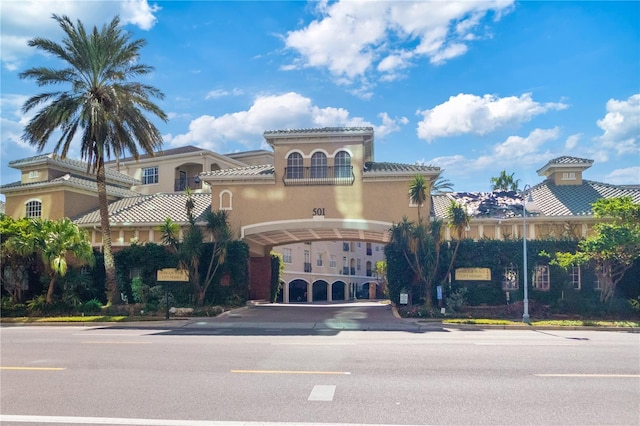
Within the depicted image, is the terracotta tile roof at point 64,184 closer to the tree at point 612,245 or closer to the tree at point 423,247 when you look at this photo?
the tree at point 423,247

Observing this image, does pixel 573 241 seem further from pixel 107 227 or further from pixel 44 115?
pixel 44 115

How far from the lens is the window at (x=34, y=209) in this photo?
3309 cm

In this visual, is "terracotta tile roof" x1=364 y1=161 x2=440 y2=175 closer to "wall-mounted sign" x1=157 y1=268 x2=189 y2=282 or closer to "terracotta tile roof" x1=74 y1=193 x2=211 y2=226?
"terracotta tile roof" x1=74 y1=193 x2=211 y2=226

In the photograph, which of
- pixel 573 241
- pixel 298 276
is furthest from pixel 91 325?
pixel 298 276

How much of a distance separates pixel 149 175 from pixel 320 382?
142 ft

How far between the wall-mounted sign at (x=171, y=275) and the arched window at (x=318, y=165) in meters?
8.32

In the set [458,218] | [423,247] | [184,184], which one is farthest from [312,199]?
[184,184]

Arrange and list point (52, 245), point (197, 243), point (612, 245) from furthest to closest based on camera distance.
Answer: point (197, 243) < point (52, 245) < point (612, 245)

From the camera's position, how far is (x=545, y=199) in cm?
2947

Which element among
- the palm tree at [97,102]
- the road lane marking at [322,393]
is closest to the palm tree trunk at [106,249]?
the palm tree at [97,102]

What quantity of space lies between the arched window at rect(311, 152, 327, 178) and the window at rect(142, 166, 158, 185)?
2406 cm

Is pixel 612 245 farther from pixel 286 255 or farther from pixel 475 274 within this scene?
pixel 286 255

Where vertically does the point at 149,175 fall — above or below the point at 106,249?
above

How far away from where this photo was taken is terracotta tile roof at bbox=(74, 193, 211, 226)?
30.2m
